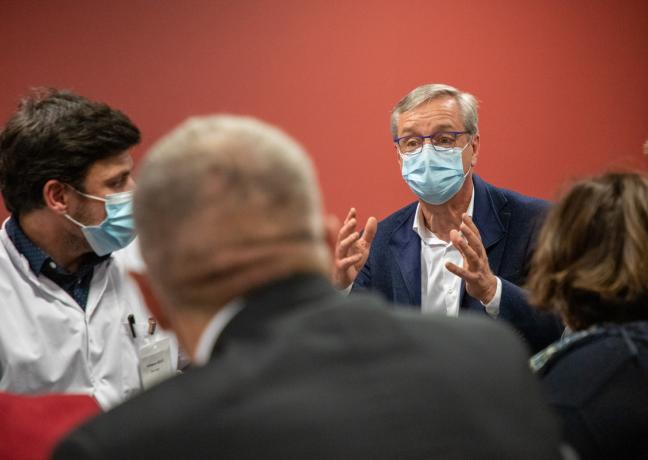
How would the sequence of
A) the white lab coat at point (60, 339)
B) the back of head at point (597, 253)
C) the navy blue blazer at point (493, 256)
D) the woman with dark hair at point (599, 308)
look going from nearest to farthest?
the woman with dark hair at point (599, 308) → the back of head at point (597, 253) → the white lab coat at point (60, 339) → the navy blue blazer at point (493, 256)

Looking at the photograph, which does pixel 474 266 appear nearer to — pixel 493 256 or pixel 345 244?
pixel 493 256

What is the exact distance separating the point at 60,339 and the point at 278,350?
1.40 metres

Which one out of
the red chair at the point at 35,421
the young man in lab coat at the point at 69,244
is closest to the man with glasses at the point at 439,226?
the young man in lab coat at the point at 69,244

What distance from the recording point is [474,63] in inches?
131

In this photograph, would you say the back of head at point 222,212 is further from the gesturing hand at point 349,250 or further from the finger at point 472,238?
the gesturing hand at point 349,250

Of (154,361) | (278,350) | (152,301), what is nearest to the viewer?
(278,350)

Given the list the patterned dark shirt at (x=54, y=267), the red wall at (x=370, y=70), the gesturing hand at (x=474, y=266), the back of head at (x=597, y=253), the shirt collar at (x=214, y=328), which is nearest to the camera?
the shirt collar at (x=214, y=328)

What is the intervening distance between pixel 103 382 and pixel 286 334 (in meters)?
1.41

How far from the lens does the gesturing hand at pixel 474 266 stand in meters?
2.20

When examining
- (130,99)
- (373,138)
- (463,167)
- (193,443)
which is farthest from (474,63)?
(193,443)

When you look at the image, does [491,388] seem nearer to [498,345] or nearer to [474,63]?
[498,345]

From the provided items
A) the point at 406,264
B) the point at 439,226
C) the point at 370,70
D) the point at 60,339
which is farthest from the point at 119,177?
the point at 370,70

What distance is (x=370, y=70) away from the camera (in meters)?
3.31

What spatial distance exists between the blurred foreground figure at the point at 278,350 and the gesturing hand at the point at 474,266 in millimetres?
1234
